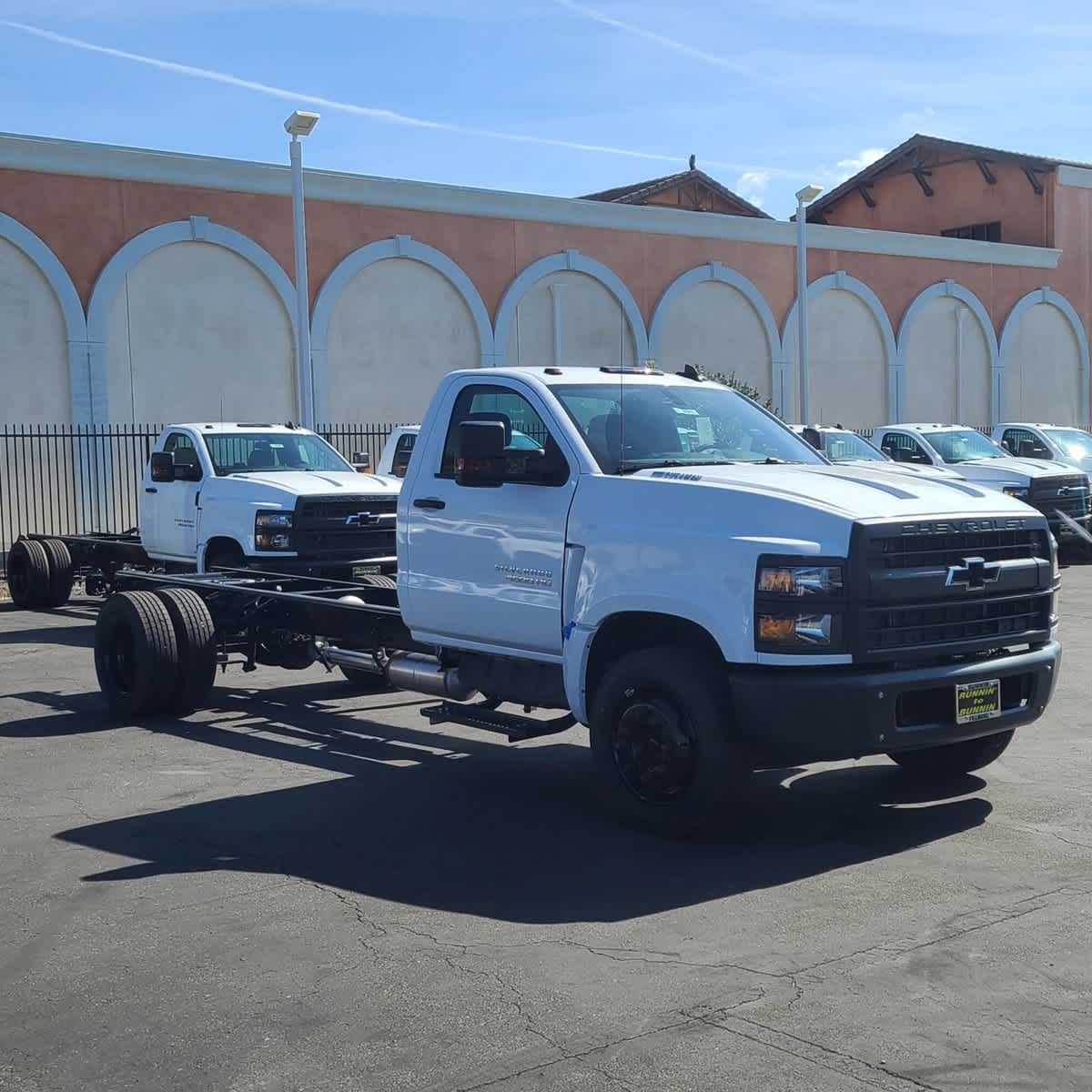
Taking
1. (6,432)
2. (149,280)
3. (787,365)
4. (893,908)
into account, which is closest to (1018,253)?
(787,365)

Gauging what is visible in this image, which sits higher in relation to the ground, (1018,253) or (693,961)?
(1018,253)

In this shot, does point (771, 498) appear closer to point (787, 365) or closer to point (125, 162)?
point (125, 162)

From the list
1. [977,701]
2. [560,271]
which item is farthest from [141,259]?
[977,701]

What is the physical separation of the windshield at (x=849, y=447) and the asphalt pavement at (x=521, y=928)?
11.9 m

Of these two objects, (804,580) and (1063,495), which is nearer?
(804,580)

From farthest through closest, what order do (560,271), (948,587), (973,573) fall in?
1. (560,271)
2. (973,573)
3. (948,587)

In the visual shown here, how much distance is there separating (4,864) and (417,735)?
3.41m

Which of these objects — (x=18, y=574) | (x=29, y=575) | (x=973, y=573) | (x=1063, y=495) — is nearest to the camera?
(x=973, y=573)

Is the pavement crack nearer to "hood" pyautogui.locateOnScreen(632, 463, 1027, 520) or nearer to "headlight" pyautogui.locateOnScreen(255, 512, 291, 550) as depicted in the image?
"hood" pyautogui.locateOnScreen(632, 463, 1027, 520)

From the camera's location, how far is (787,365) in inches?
1359

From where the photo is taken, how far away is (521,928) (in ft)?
18.2

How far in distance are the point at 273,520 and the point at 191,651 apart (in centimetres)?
357

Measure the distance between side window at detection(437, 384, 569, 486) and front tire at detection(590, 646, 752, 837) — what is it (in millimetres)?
1127

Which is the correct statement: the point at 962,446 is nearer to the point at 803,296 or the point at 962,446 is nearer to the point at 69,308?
the point at 803,296
